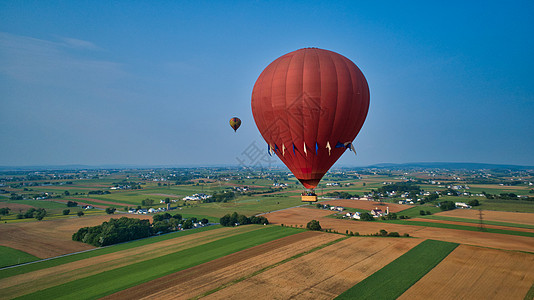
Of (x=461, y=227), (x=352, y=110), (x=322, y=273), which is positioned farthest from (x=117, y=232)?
(x=461, y=227)

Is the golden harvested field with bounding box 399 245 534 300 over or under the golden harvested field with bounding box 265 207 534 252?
over

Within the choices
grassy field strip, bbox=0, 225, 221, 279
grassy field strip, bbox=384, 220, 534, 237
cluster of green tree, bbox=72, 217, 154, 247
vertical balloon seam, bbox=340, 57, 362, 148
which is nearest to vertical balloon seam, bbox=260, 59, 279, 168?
vertical balloon seam, bbox=340, 57, 362, 148

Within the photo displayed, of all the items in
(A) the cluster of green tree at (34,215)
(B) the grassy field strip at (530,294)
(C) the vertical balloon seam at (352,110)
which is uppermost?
(C) the vertical balloon seam at (352,110)

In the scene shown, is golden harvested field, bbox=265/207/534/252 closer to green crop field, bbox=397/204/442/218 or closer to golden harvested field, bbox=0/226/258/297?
green crop field, bbox=397/204/442/218

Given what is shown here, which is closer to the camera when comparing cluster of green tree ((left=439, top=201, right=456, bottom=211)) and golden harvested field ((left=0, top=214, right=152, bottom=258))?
golden harvested field ((left=0, top=214, right=152, bottom=258))

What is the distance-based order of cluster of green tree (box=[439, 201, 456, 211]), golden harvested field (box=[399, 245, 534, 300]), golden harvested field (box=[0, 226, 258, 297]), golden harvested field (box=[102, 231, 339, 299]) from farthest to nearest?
1. cluster of green tree (box=[439, 201, 456, 211])
2. golden harvested field (box=[0, 226, 258, 297])
3. golden harvested field (box=[102, 231, 339, 299])
4. golden harvested field (box=[399, 245, 534, 300])

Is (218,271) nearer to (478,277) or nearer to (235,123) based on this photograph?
(235,123)

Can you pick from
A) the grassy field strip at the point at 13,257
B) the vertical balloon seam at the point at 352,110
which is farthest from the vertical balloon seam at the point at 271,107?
the grassy field strip at the point at 13,257

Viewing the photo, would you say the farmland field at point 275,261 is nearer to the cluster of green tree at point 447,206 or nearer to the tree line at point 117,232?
the tree line at point 117,232
